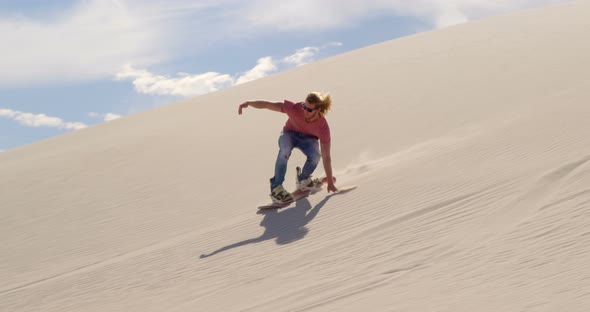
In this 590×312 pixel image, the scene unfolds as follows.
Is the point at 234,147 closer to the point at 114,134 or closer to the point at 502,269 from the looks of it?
the point at 114,134

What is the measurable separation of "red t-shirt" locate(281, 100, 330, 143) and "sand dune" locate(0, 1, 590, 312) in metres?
0.65

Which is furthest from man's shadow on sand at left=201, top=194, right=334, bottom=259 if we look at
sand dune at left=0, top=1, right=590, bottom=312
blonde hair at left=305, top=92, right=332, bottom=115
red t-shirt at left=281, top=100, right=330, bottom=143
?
blonde hair at left=305, top=92, right=332, bottom=115

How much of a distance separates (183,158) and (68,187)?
5.53ft

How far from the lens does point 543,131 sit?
6508 millimetres

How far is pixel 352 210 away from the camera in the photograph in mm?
5438

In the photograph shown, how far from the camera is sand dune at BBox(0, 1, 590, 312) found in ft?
12.3

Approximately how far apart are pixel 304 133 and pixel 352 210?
0.96 meters

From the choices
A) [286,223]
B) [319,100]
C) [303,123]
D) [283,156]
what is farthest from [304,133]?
[286,223]

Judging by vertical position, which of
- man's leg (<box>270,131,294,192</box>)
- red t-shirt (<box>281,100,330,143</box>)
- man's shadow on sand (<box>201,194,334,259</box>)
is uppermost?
red t-shirt (<box>281,100,330,143</box>)

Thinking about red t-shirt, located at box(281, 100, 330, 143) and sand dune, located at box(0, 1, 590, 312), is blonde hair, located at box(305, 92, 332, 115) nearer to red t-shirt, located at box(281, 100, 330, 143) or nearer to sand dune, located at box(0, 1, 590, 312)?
red t-shirt, located at box(281, 100, 330, 143)

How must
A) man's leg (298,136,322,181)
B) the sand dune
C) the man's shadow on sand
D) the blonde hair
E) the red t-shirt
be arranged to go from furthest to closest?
man's leg (298,136,322,181) < the red t-shirt < the blonde hair < the man's shadow on sand < the sand dune

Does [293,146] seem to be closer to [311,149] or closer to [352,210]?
[311,149]

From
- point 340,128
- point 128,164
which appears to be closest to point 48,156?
point 128,164

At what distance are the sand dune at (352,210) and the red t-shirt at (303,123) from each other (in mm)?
655
